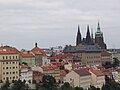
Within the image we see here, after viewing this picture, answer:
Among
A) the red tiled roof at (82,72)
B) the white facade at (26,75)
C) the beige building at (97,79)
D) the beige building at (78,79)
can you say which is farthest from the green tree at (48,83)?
the beige building at (97,79)

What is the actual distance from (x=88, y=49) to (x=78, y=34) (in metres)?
10.3

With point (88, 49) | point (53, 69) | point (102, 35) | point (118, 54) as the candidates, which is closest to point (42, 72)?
point (53, 69)

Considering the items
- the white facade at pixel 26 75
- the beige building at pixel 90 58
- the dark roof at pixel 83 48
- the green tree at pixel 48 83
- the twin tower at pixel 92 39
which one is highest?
the twin tower at pixel 92 39

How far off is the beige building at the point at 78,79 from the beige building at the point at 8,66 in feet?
32.5

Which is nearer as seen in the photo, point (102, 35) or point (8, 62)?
point (8, 62)

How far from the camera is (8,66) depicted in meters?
57.3

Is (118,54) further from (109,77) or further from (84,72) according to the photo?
(84,72)

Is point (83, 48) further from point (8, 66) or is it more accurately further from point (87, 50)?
point (8, 66)

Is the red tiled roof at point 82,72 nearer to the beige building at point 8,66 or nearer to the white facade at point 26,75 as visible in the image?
the white facade at point 26,75

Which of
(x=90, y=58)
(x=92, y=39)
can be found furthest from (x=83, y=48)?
(x=92, y=39)

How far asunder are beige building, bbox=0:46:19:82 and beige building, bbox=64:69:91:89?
992cm

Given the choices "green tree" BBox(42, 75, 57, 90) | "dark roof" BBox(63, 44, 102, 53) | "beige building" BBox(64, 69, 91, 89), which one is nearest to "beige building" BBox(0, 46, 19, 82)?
"green tree" BBox(42, 75, 57, 90)

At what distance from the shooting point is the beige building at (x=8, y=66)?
56.6 m

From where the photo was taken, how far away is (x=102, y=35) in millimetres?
126188
